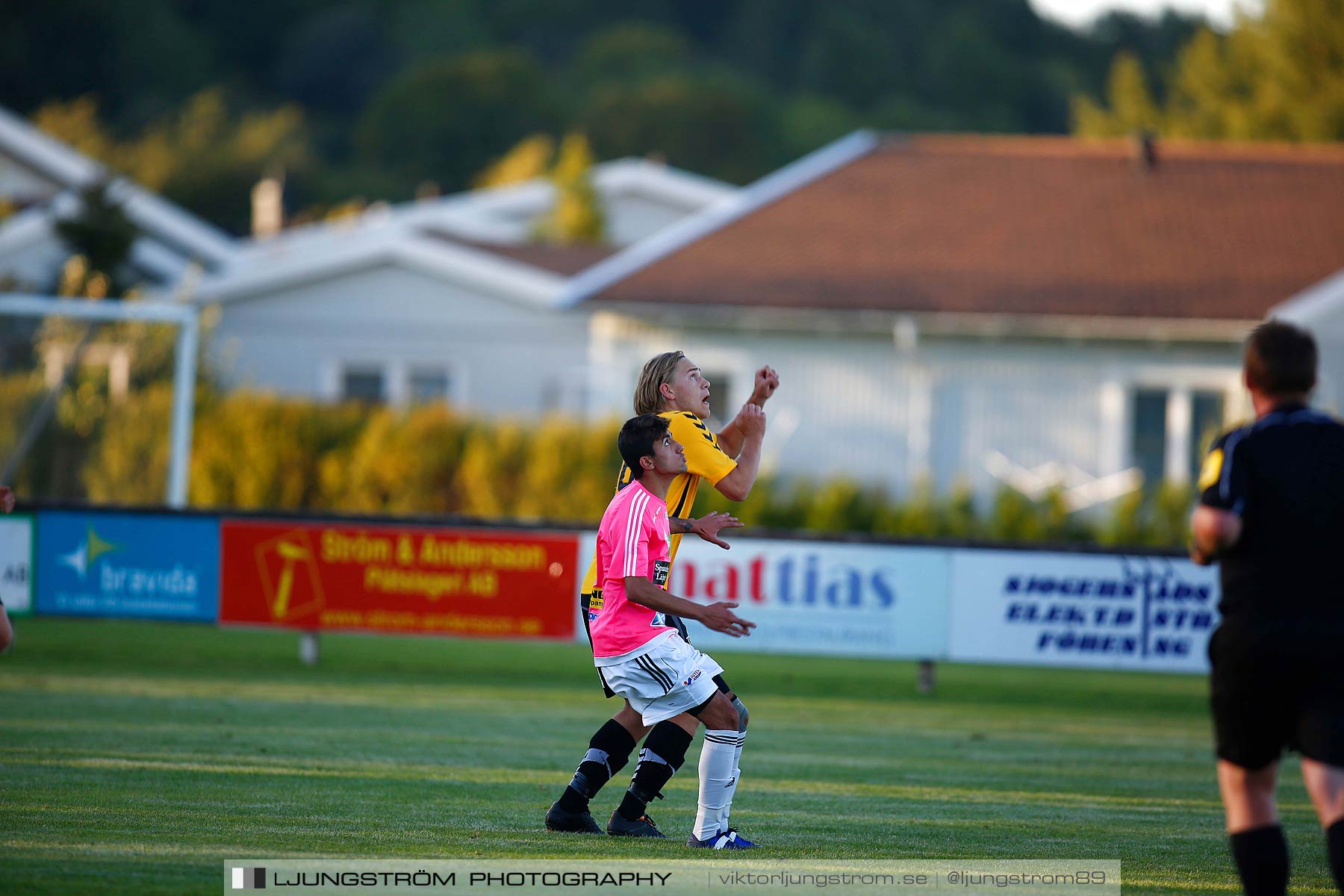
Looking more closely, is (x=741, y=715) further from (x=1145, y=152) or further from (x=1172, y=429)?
(x=1145, y=152)

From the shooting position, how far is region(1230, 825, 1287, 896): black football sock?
5.65 meters

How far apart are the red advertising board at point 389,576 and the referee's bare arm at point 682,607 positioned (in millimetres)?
8879

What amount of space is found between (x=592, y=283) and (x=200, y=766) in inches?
706

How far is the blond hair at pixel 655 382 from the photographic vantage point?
7598 millimetres

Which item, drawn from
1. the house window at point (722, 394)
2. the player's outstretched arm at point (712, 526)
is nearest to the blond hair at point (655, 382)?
the player's outstretched arm at point (712, 526)

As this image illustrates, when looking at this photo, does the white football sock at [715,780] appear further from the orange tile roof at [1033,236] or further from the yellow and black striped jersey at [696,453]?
the orange tile roof at [1033,236]

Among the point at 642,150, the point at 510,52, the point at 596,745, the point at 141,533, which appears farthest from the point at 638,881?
the point at 510,52

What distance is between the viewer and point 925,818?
28.1 ft

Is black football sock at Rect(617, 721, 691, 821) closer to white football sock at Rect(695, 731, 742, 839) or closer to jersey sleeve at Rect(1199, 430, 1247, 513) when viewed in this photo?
white football sock at Rect(695, 731, 742, 839)

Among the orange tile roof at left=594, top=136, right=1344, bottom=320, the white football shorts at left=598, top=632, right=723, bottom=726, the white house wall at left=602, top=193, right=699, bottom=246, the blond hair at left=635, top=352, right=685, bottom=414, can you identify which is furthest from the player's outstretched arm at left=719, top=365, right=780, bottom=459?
the white house wall at left=602, top=193, right=699, bottom=246

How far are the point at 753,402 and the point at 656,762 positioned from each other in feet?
5.51

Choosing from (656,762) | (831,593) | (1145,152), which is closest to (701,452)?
(656,762)

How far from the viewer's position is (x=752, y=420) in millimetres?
7504

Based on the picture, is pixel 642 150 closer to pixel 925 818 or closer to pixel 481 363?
pixel 481 363
